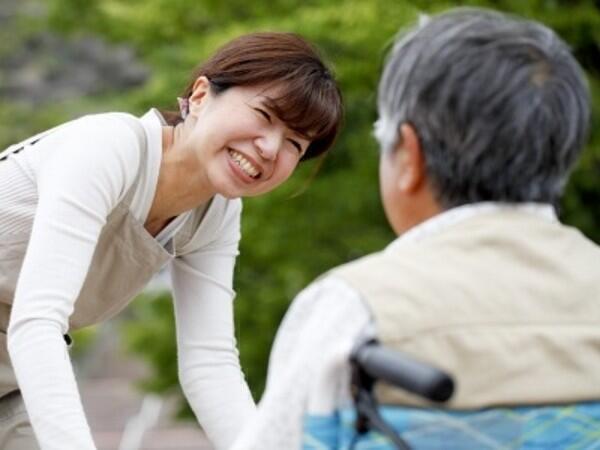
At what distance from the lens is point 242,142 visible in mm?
3055

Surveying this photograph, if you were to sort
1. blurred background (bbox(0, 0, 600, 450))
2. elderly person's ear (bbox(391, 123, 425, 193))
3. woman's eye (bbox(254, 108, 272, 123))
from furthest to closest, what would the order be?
blurred background (bbox(0, 0, 600, 450))
woman's eye (bbox(254, 108, 272, 123))
elderly person's ear (bbox(391, 123, 425, 193))

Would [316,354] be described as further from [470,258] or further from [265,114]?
[265,114]

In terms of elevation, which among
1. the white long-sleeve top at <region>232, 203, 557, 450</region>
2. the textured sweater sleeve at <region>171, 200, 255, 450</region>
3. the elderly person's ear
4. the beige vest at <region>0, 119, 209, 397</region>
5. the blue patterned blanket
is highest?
the elderly person's ear

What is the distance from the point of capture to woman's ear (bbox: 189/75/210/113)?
3.17 m

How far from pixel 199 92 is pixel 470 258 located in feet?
4.05

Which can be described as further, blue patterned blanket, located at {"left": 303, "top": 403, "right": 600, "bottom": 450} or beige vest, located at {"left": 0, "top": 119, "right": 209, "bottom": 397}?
beige vest, located at {"left": 0, "top": 119, "right": 209, "bottom": 397}

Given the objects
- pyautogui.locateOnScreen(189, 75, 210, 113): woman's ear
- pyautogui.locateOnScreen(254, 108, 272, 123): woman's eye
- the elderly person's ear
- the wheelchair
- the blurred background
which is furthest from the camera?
the blurred background

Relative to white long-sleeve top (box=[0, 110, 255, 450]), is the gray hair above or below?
above

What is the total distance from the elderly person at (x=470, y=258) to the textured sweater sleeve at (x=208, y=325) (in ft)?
3.94

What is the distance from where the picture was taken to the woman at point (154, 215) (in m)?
2.79

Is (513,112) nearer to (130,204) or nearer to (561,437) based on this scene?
(561,437)

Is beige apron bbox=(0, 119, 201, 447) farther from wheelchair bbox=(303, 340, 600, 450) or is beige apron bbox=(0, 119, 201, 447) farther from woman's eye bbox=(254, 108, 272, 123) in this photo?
wheelchair bbox=(303, 340, 600, 450)

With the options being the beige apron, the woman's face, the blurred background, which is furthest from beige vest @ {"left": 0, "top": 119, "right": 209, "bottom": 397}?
the blurred background

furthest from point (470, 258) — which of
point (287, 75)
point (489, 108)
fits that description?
point (287, 75)
